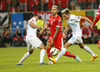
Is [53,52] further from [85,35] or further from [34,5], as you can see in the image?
[34,5]

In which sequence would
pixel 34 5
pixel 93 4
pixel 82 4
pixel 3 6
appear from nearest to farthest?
pixel 3 6 → pixel 34 5 → pixel 93 4 → pixel 82 4

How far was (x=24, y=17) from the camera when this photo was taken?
92.9 ft

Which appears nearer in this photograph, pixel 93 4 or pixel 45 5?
pixel 45 5

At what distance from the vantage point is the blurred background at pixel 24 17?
27734 millimetres

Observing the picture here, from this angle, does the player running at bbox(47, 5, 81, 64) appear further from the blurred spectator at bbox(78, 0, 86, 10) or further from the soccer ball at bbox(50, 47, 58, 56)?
the blurred spectator at bbox(78, 0, 86, 10)

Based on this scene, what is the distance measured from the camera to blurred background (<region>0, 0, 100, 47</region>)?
2773 centimetres

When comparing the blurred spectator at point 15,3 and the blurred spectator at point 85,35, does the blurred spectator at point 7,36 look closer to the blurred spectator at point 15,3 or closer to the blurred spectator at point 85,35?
the blurred spectator at point 15,3

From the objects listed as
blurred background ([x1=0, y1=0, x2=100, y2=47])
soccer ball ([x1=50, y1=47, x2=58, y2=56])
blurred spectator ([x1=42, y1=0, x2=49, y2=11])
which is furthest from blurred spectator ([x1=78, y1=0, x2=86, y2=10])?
soccer ball ([x1=50, y1=47, x2=58, y2=56])

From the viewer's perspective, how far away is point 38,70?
35.4ft

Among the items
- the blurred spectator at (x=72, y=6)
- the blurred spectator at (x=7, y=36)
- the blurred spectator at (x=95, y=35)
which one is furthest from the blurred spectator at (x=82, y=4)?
the blurred spectator at (x=7, y=36)

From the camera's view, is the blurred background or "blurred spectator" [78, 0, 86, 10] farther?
"blurred spectator" [78, 0, 86, 10]

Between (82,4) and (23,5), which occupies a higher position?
(23,5)

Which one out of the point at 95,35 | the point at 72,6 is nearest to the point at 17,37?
the point at 72,6

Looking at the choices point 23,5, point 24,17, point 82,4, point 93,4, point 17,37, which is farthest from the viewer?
point 82,4
